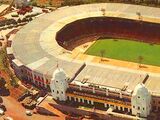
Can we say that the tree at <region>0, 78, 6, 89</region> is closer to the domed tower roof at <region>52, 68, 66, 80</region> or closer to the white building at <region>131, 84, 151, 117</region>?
the domed tower roof at <region>52, 68, 66, 80</region>

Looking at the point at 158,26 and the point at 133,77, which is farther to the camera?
the point at 158,26

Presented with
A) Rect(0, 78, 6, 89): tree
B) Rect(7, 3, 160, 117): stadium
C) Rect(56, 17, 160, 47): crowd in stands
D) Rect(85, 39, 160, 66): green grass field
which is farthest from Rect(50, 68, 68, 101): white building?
Rect(56, 17, 160, 47): crowd in stands

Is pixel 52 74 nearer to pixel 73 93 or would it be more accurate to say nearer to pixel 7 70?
pixel 73 93

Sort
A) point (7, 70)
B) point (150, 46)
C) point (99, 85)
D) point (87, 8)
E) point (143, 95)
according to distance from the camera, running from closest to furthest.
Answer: point (143, 95) → point (99, 85) → point (7, 70) → point (150, 46) → point (87, 8)

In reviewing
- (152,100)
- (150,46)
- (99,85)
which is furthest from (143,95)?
(150,46)

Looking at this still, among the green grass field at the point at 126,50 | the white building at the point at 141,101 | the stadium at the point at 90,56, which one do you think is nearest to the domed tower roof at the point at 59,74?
the stadium at the point at 90,56

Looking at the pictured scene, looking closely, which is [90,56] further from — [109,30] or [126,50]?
[109,30]

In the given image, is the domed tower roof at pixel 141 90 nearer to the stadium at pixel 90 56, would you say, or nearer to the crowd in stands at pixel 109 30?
the stadium at pixel 90 56
